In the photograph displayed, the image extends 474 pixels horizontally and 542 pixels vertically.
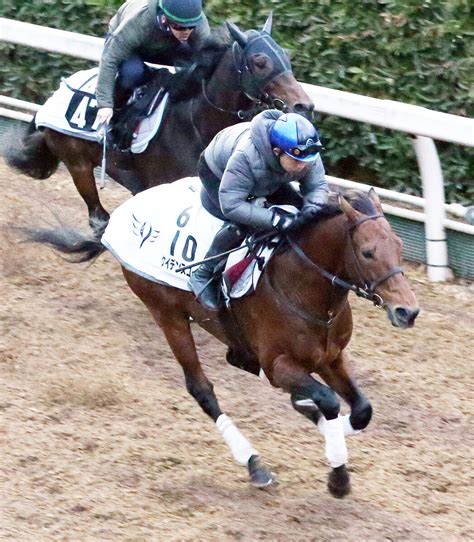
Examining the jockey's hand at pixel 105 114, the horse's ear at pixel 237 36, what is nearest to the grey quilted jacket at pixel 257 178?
the horse's ear at pixel 237 36

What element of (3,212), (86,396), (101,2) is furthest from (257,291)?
(101,2)

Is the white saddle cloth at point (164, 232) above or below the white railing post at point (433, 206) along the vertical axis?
above

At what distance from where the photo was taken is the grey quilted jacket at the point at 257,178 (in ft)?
18.3

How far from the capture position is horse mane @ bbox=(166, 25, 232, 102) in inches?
290

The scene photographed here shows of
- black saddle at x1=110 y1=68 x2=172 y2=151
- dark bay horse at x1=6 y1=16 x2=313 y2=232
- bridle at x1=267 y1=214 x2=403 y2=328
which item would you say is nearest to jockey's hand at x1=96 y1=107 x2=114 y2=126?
black saddle at x1=110 y1=68 x2=172 y2=151

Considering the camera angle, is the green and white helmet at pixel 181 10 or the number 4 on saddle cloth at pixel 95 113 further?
the number 4 on saddle cloth at pixel 95 113

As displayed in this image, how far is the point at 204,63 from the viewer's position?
24.2ft

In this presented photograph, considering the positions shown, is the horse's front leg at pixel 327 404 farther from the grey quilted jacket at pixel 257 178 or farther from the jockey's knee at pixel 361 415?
the grey quilted jacket at pixel 257 178

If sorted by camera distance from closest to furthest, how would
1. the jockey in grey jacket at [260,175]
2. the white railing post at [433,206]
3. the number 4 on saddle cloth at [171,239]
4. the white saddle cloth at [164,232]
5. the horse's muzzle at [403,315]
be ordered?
the horse's muzzle at [403,315] → the jockey in grey jacket at [260,175] → the number 4 on saddle cloth at [171,239] → the white saddle cloth at [164,232] → the white railing post at [433,206]

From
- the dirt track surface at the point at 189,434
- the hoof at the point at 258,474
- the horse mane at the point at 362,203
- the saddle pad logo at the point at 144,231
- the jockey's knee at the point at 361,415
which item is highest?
the horse mane at the point at 362,203

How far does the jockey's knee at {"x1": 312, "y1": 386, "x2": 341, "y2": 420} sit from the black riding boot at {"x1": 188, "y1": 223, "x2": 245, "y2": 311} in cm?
80

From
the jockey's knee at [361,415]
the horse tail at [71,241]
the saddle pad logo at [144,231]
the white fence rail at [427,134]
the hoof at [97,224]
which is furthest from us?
the hoof at [97,224]

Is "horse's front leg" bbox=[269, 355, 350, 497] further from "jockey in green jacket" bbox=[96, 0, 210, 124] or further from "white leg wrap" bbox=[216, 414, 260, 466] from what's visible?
"jockey in green jacket" bbox=[96, 0, 210, 124]

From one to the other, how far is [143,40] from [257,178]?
2217mm
